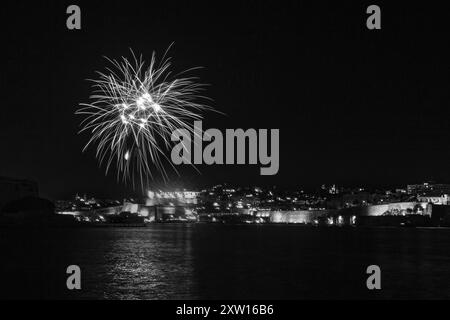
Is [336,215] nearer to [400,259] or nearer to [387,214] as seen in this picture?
[387,214]

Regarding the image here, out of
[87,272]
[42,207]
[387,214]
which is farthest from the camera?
[387,214]

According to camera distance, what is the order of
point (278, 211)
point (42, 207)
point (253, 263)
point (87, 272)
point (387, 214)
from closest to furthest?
point (87, 272), point (253, 263), point (42, 207), point (387, 214), point (278, 211)

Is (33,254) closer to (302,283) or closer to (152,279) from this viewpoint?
(152,279)
